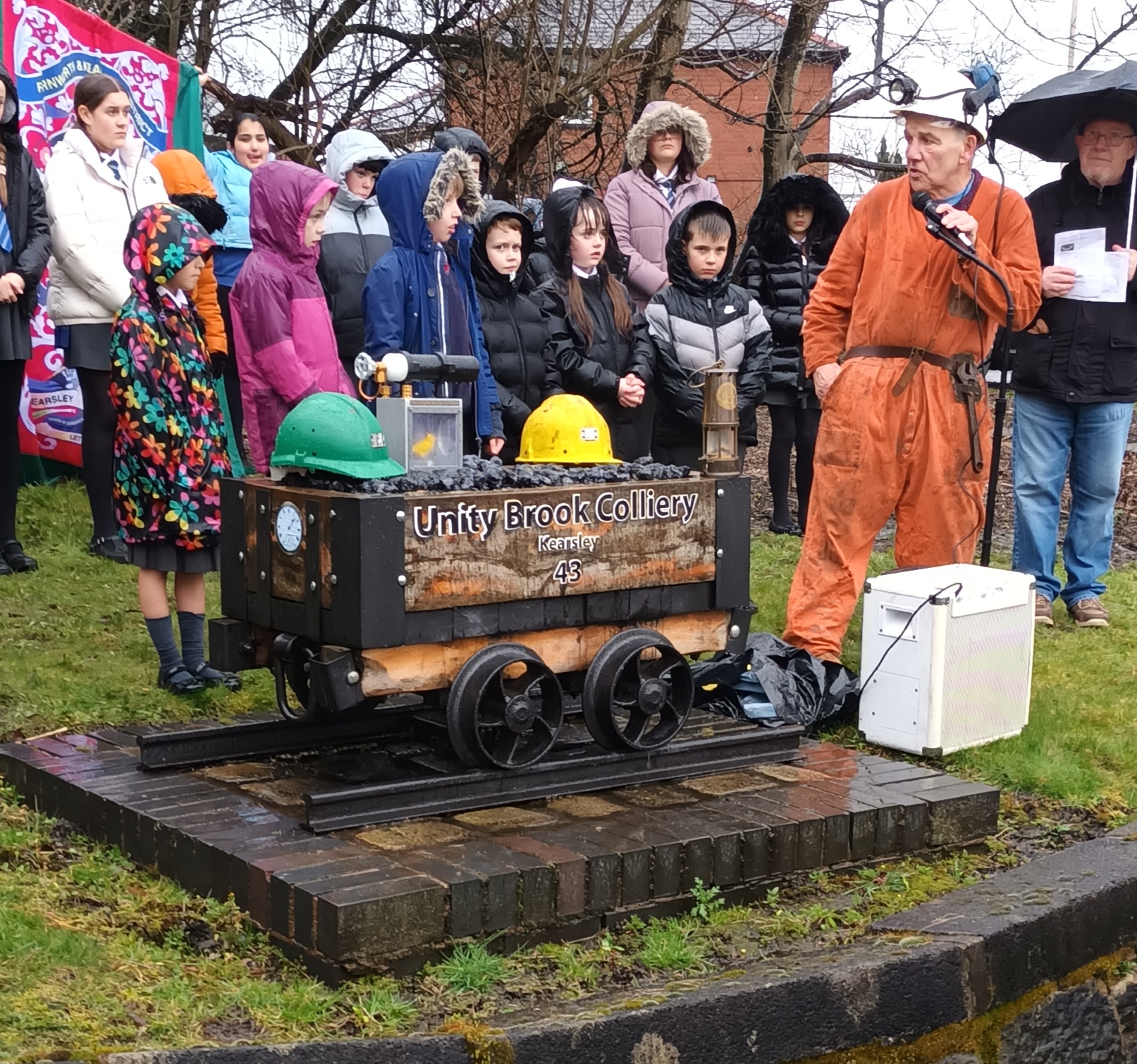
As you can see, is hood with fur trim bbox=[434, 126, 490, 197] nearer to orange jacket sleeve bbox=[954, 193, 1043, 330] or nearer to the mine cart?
orange jacket sleeve bbox=[954, 193, 1043, 330]

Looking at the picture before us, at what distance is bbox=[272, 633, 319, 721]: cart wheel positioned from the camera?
4.48 meters

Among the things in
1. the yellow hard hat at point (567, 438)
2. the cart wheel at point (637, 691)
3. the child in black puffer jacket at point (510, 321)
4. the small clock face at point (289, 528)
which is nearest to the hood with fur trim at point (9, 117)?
the child in black puffer jacket at point (510, 321)

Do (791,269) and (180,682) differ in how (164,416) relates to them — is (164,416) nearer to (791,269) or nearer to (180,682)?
(180,682)

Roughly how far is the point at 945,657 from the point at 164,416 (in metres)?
2.93

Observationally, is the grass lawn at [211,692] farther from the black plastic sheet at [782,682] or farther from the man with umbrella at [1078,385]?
the man with umbrella at [1078,385]

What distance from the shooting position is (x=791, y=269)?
9.40 m

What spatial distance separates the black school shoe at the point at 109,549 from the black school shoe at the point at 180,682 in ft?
7.38

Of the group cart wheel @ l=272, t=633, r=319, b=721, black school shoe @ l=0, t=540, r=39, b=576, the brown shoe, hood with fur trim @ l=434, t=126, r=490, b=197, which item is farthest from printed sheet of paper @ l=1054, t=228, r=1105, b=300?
black school shoe @ l=0, t=540, r=39, b=576

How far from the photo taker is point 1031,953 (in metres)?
4.15

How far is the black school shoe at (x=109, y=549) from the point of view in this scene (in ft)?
26.6

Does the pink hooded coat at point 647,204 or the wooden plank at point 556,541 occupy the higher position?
the pink hooded coat at point 647,204

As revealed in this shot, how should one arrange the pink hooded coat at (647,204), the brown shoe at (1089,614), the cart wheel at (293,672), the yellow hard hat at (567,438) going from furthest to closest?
1. the pink hooded coat at (647,204)
2. the brown shoe at (1089,614)
3. the yellow hard hat at (567,438)
4. the cart wheel at (293,672)

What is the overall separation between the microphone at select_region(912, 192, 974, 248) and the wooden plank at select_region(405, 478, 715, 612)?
160cm

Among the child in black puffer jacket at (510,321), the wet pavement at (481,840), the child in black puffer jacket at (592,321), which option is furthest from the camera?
the child in black puffer jacket at (592,321)
